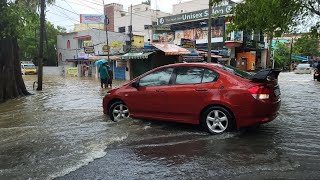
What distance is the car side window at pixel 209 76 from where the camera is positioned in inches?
256

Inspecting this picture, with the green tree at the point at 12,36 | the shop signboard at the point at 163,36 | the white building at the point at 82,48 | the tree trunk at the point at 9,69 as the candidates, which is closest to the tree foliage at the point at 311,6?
the green tree at the point at 12,36

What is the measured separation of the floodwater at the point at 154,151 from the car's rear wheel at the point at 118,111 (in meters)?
0.23

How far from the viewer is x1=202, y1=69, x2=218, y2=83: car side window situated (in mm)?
6502

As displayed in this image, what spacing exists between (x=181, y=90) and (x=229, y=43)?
28799 mm

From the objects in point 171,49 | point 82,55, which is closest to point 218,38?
point 171,49

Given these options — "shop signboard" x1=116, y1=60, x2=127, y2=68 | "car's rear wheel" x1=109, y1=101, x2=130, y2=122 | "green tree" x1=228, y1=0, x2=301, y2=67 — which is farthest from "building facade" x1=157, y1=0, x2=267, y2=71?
"car's rear wheel" x1=109, y1=101, x2=130, y2=122

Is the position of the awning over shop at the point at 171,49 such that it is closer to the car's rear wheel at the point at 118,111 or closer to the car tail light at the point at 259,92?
the car's rear wheel at the point at 118,111

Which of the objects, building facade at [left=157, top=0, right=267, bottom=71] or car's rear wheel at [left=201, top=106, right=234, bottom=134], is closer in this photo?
car's rear wheel at [left=201, top=106, right=234, bottom=134]

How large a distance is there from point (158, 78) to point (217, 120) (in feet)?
5.62

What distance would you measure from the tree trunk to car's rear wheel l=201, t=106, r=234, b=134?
10.4 metres

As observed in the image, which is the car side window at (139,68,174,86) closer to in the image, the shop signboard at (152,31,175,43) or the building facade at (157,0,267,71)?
the building facade at (157,0,267,71)

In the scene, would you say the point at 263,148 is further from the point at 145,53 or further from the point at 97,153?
the point at 145,53

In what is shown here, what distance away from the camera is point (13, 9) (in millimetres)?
11555

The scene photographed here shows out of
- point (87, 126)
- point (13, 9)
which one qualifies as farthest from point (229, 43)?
point (87, 126)
